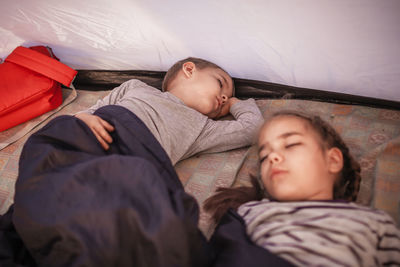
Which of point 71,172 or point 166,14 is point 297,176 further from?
point 166,14

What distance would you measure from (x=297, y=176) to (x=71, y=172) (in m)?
0.59

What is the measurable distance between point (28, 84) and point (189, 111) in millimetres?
830

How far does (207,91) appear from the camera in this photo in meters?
1.31

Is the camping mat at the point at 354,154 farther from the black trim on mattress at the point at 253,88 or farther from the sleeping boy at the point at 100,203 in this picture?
the sleeping boy at the point at 100,203

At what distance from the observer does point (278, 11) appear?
3.75ft

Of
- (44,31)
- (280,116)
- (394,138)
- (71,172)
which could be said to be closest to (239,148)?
(280,116)

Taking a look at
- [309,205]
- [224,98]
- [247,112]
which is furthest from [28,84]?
[309,205]

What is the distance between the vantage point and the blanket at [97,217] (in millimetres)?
647

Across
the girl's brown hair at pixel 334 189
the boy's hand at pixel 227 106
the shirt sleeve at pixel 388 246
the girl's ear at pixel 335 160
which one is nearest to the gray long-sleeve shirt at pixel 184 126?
A: the boy's hand at pixel 227 106

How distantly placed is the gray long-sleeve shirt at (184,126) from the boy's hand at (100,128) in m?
0.13

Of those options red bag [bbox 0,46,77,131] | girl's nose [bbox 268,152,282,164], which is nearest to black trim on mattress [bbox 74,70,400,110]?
red bag [bbox 0,46,77,131]

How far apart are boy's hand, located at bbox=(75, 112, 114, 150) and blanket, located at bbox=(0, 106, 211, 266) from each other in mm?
107

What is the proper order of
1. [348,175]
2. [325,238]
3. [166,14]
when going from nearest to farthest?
1. [325,238]
2. [348,175]
3. [166,14]

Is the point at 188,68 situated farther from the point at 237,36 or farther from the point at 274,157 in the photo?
the point at 274,157
